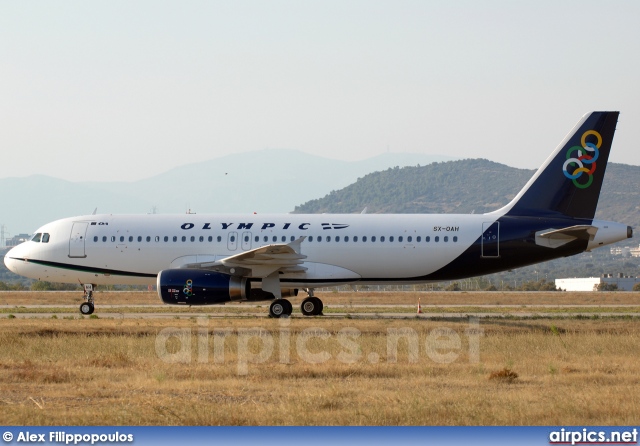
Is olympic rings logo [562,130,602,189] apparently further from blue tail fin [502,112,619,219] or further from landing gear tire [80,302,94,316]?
A: landing gear tire [80,302,94,316]

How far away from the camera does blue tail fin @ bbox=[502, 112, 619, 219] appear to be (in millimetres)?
32719

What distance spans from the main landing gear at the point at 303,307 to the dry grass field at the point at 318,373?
101 inches

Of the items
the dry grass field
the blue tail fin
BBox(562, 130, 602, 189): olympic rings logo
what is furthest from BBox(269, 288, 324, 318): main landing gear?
BBox(562, 130, 602, 189): olympic rings logo

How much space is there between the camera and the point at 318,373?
18.2 m

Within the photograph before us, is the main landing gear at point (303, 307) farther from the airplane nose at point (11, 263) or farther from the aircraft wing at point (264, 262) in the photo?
the airplane nose at point (11, 263)

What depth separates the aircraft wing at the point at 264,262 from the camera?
31.8 meters

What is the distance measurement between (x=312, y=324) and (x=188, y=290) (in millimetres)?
4573

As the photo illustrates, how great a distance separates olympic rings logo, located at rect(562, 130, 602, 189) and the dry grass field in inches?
208

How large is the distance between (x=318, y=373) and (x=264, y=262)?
48.1 ft

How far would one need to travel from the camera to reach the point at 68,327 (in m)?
27.9

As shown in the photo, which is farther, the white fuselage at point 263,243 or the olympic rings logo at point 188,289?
the white fuselage at point 263,243

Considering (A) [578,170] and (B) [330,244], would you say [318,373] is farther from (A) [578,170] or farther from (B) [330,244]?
(A) [578,170]

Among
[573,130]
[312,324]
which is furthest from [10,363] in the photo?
[573,130]

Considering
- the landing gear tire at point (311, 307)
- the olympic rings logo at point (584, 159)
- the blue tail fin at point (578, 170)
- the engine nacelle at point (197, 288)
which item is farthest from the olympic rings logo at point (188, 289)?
the olympic rings logo at point (584, 159)
